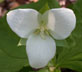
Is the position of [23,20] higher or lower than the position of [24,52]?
higher

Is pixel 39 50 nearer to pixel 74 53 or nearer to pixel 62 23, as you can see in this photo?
pixel 62 23

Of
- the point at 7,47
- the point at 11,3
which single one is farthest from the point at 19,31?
the point at 11,3

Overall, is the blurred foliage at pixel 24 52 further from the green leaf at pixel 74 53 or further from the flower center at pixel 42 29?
the flower center at pixel 42 29

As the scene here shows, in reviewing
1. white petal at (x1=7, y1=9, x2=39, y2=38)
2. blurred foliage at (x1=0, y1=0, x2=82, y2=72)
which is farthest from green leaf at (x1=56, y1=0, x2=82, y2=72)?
white petal at (x1=7, y1=9, x2=39, y2=38)

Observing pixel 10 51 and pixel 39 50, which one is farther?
pixel 10 51

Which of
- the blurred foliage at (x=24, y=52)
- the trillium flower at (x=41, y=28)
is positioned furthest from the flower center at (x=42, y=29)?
the blurred foliage at (x=24, y=52)

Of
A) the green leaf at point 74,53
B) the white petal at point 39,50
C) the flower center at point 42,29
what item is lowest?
the green leaf at point 74,53

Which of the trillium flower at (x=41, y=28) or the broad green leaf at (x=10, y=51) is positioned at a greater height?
the trillium flower at (x=41, y=28)

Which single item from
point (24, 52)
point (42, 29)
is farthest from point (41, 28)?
point (24, 52)
